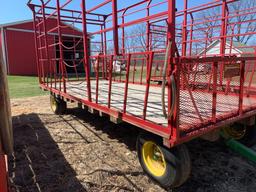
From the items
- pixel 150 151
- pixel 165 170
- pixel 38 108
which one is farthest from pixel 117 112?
pixel 38 108

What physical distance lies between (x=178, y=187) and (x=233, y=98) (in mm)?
2087

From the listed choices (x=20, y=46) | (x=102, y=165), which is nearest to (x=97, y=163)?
(x=102, y=165)

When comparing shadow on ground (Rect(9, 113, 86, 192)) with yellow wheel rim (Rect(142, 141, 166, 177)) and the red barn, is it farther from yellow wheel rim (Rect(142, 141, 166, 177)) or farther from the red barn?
the red barn

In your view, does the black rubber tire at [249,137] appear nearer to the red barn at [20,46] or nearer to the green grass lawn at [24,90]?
the green grass lawn at [24,90]

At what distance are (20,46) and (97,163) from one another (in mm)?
17771

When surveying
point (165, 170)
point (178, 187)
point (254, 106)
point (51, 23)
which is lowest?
point (178, 187)

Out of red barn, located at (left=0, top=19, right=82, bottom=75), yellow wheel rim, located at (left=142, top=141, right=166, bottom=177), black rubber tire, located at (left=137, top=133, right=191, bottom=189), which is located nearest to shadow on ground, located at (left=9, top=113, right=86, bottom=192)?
yellow wheel rim, located at (left=142, top=141, right=166, bottom=177)

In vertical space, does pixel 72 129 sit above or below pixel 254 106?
below

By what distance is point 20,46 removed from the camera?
60.0ft

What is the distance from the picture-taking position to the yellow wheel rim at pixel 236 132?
158 inches

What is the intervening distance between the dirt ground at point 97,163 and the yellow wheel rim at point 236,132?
311 millimetres

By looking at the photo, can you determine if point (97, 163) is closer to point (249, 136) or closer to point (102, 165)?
point (102, 165)

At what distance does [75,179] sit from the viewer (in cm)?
295

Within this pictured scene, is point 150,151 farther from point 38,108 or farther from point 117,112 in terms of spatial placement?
point 38,108
